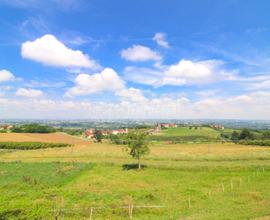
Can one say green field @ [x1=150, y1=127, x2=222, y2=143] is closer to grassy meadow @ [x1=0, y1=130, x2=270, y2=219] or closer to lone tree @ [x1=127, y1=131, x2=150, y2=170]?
grassy meadow @ [x1=0, y1=130, x2=270, y2=219]

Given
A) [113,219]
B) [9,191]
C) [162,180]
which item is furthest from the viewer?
[162,180]

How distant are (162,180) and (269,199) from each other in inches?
→ 657

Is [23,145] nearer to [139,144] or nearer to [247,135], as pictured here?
[139,144]

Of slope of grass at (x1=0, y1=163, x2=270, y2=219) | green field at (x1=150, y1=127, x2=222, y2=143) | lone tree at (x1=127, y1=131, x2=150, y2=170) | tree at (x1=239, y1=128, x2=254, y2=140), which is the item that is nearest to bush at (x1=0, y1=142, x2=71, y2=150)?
slope of grass at (x1=0, y1=163, x2=270, y2=219)

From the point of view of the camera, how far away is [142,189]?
37000 millimetres

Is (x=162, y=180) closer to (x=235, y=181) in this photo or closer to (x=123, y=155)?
(x=235, y=181)

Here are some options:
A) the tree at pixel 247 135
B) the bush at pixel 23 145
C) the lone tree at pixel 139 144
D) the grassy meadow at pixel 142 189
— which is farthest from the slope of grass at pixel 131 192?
the tree at pixel 247 135

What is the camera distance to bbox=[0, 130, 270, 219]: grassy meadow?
86.9 feet

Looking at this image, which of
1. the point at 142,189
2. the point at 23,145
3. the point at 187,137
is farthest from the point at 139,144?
the point at 187,137

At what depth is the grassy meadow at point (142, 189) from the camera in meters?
26.5

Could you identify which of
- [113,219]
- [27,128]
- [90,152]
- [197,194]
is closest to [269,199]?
[197,194]

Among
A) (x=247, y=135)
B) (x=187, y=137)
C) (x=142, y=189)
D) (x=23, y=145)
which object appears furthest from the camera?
(x=187, y=137)

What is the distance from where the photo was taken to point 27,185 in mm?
39656

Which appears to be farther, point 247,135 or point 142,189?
point 247,135
